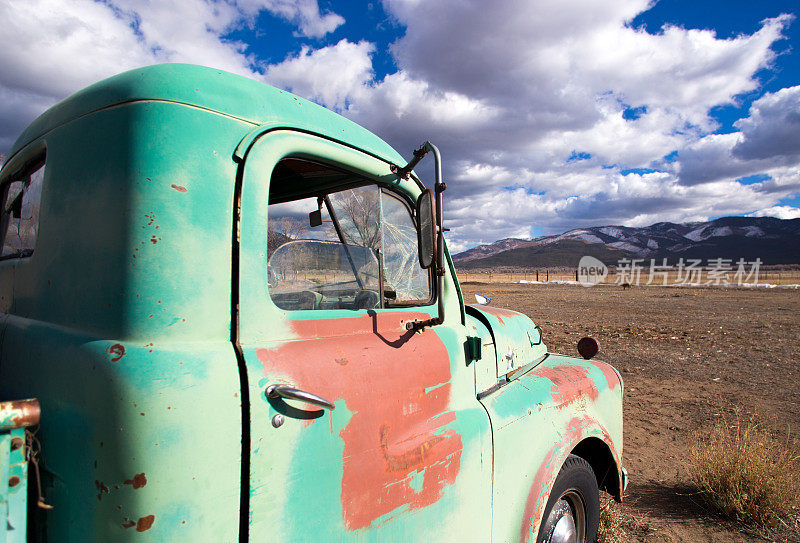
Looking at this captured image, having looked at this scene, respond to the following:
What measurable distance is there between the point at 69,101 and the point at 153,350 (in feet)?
3.28

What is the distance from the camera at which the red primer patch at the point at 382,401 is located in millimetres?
1437

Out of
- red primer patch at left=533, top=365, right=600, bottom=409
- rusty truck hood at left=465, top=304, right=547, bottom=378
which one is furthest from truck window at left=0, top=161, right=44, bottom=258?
red primer patch at left=533, top=365, right=600, bottom=409

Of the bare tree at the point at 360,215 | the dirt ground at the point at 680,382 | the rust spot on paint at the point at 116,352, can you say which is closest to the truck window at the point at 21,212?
the rust spot on paint at the point at 116,352

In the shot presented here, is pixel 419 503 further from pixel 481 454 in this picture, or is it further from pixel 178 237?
pixel 178 237

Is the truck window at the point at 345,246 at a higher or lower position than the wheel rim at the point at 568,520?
higher

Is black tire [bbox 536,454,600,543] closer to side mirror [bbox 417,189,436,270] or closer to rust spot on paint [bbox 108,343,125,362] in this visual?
side mirror [bbox 417,189,436,270]

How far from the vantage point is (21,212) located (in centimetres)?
181

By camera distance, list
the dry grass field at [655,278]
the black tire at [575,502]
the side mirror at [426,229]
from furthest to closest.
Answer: the dry grass field at [655,278] → the black tire at [575,502] → the side mirror at [426,229]

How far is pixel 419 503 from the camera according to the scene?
1652mm

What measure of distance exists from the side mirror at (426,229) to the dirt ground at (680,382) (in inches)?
119

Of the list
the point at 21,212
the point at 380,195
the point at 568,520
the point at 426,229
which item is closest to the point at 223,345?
the point at 426,229

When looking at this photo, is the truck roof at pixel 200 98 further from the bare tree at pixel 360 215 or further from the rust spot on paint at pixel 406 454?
the rust spot on paint at pixel 406 454

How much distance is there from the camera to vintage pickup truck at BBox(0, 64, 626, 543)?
1.10m

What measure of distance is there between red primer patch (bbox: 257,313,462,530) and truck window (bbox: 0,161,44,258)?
109 centimetres
